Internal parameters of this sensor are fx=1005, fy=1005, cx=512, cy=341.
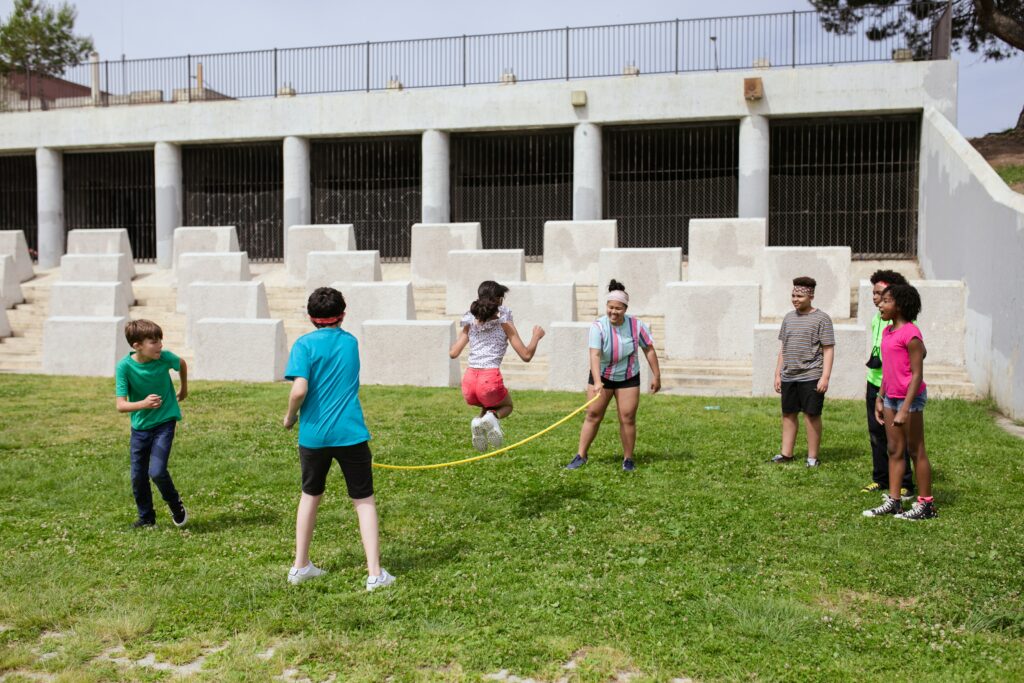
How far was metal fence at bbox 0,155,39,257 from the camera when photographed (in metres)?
27.7

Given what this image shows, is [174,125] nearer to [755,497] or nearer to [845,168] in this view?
[845,168]

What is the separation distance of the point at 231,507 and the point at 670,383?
25.1 feet

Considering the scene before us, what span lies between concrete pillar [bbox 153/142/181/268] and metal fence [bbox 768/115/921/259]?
14141mm

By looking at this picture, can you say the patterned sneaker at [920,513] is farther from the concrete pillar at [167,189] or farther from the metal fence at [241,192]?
the concrete pillar at [167,189]

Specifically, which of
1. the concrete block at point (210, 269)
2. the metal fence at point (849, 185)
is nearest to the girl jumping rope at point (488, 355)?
the concrete block at point (210, 269)

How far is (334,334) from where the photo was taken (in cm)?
553

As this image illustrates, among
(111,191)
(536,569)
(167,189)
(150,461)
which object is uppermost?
(111,191)

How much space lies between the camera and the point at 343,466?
556cm

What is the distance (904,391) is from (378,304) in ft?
35.0

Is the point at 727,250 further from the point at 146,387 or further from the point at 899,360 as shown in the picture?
the point at 146,387

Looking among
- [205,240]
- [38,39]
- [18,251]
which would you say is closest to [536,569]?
[205,240]

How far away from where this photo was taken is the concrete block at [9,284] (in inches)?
789

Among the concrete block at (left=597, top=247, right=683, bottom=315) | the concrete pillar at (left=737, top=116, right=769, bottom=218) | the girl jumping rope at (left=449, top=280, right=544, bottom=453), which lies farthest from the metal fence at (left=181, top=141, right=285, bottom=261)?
the girl jumping rope at (left=449, top=280, right=544, bottom=453)

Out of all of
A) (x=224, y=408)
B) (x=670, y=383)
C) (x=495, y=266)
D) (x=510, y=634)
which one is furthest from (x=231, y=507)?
(x=495, y=266)
